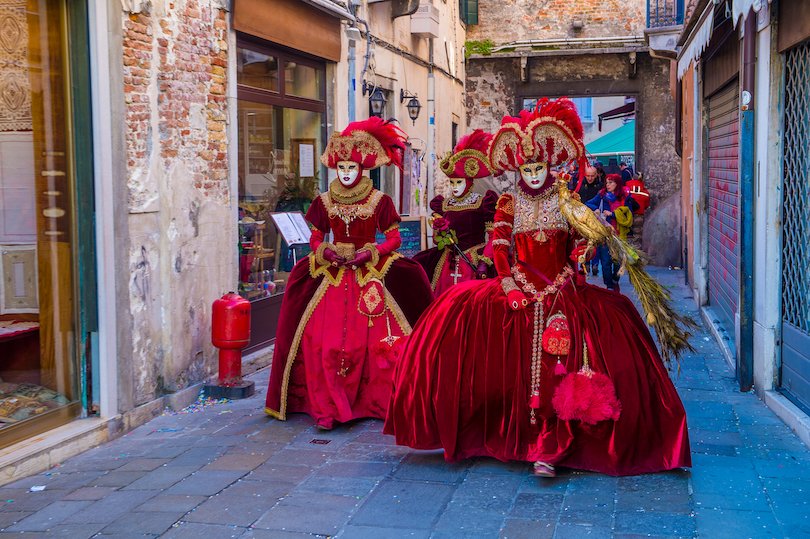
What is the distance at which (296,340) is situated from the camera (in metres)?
A: 5.70

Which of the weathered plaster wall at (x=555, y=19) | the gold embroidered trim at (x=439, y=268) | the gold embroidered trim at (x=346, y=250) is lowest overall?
the gold embroidered trim at (x=439, y=268)

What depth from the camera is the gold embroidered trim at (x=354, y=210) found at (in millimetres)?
5750

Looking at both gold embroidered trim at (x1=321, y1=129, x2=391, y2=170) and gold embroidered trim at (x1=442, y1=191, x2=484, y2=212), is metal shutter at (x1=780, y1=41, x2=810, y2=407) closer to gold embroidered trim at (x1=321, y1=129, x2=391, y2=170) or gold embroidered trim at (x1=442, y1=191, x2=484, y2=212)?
gold embroidered trim at (x1=442, y1=191, x2=484, y2=212)

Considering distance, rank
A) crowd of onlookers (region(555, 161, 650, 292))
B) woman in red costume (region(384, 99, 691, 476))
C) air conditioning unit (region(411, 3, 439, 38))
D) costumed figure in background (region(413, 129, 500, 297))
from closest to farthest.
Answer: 1. woman in red costume (region(384, 99, 691, 476))
2. costumed figure in background (region(413, 129, 500, 297))
3. crowd of onlookers (region(555, 161, 650, 292))
4. air conditioning unit (region(411, 3, 439, 38))

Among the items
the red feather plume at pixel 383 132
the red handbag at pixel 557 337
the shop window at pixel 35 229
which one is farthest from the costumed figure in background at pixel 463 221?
the shop window at pixel 35 229

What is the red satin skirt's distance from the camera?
428 cm

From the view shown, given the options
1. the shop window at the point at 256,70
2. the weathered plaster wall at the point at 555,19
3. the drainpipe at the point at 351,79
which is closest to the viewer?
the shop window at the point at 256,70

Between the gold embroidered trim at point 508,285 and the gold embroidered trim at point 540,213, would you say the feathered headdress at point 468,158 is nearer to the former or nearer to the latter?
the gold embroidered trim at point 540,213

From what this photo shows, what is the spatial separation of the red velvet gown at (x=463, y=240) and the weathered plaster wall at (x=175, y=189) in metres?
1.83

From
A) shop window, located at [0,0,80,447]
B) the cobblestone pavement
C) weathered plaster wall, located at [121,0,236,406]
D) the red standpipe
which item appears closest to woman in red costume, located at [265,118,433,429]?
the cobblestone pavement

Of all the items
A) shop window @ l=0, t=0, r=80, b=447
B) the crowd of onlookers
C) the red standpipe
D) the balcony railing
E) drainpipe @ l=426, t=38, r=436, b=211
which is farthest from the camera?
drainpipe @ l=426, t=38, r=436, b=211

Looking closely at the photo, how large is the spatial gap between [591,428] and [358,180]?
2501mm

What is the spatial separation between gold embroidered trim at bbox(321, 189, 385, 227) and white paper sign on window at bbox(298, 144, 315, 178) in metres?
3.22

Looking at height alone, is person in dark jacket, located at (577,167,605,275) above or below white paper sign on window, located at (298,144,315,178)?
below
